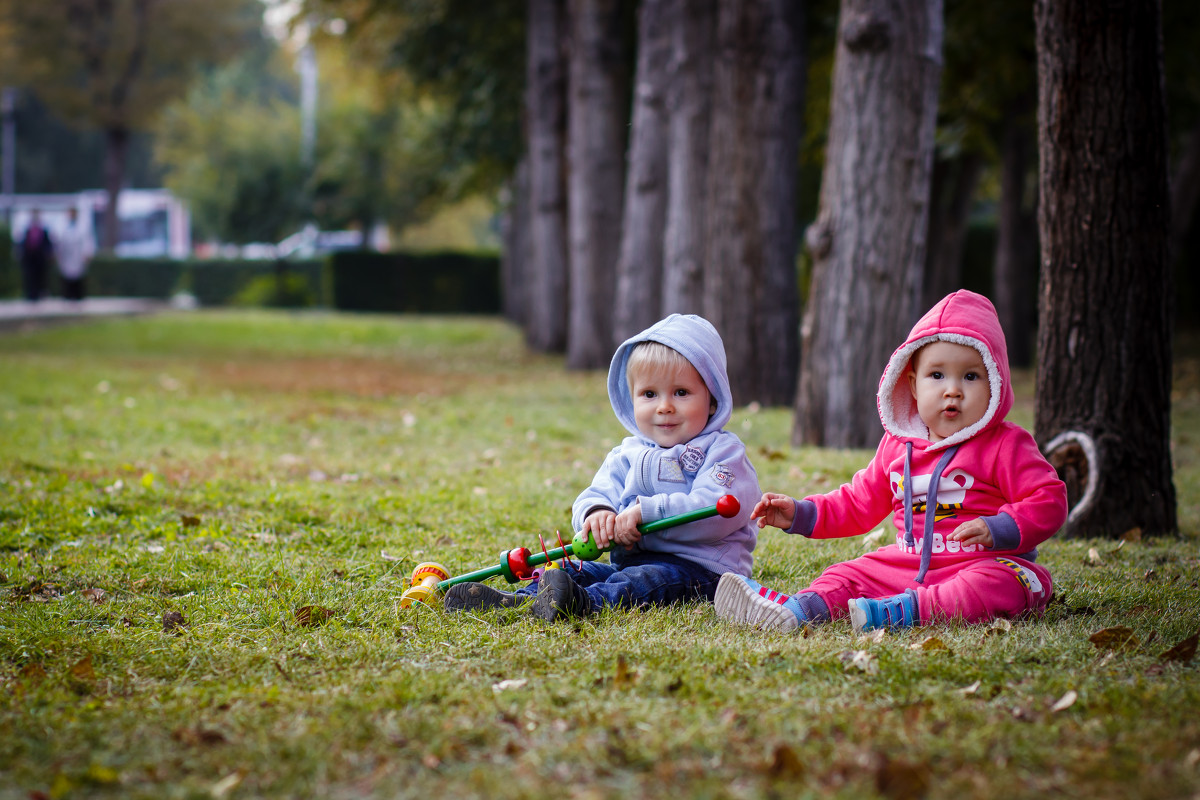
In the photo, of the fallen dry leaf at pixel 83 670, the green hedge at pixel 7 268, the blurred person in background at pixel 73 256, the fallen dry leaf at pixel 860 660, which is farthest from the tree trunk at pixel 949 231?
the green hedge at pixel 7 268

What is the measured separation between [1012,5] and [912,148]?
5438 millimetres

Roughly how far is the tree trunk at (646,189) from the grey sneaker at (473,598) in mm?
8799

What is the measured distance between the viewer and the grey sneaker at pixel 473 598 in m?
3.61

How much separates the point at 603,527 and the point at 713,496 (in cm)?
37

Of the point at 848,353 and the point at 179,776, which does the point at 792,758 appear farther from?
the point at 848,353

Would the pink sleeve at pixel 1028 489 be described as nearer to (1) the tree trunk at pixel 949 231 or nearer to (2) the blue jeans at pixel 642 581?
(2) the blue jeans at pixel 642 581

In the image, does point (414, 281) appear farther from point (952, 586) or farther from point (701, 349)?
point (952, 586)

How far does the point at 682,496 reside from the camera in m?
3.59

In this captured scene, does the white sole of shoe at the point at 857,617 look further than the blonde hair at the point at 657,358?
No

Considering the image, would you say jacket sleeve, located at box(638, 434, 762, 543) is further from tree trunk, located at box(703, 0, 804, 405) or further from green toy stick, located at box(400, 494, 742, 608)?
tree trunk, located at box(703, 0, 804, 405)

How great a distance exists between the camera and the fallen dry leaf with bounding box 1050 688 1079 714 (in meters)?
2.59

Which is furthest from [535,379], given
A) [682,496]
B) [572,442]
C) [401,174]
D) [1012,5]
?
[401,174]

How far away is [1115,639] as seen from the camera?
314 cm

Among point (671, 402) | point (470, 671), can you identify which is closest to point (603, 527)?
point (671, 402)
